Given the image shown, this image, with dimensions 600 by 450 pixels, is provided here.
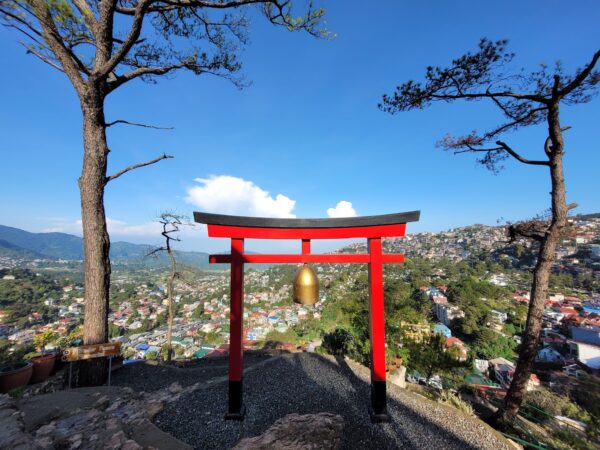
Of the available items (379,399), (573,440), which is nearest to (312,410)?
(379,399)

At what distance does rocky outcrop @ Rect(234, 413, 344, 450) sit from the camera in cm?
235

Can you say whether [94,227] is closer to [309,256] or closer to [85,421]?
[85,421]

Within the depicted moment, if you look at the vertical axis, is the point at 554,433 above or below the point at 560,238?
below

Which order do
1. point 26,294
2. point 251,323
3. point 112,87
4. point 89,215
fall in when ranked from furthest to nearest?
point 26,294
point 251,323
point 112,87
point 89,215

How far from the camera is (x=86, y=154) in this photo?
171 inches

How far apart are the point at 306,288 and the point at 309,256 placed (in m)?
0.63

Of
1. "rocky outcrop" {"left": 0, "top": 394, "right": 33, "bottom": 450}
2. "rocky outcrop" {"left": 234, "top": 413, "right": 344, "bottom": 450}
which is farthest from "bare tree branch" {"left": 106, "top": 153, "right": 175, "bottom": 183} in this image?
"rocky outcrop" {"left": 234, "top": 413, "right": 344, "bottom": 450}

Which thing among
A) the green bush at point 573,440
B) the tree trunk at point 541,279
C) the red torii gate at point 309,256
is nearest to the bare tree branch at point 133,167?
the red torii gate at point 309,256

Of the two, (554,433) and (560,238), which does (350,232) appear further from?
(554,433)

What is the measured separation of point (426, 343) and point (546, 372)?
1299 cm

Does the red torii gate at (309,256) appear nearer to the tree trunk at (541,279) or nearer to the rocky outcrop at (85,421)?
the rocky outcrop at (85,421)

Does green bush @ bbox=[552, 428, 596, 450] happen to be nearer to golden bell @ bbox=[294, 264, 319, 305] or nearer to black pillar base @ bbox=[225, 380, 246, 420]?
golden bell @ bbox=[294, 264, 319, 305]

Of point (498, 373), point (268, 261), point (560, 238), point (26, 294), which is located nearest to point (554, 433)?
point (560, 238)

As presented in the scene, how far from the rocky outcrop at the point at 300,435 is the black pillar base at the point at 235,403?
3.16ft
